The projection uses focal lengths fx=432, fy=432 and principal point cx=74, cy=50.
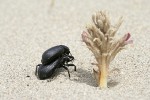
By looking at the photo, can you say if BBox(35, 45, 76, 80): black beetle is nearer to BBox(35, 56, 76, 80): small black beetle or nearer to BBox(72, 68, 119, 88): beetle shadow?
BBox(35, 56, 76, 80): small black beetle

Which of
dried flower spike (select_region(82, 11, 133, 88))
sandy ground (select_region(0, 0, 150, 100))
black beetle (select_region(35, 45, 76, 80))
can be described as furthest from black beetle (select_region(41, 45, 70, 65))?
dried flower spike (select_region(82, 11, 133, 88))

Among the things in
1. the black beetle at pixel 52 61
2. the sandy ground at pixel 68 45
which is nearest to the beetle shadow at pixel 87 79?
the sandy ground at pixel 68 45

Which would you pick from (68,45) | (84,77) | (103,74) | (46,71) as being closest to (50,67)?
(46,71)

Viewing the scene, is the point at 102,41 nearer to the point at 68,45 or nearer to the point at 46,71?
the point at 46,71

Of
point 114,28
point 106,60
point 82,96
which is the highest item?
point 114,28

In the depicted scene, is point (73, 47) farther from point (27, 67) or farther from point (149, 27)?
point (149, 27)

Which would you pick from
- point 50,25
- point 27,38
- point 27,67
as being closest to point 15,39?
point 27,38
